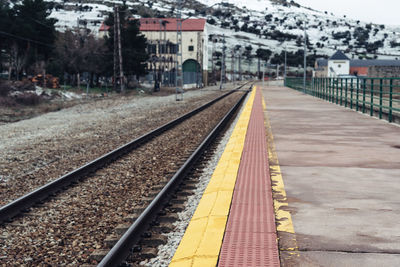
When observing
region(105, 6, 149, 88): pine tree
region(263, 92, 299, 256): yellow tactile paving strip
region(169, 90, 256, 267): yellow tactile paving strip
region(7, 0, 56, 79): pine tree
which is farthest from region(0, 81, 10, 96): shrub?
region(105, 6, 149, 88): pine tree

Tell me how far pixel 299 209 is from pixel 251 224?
3.03 feet

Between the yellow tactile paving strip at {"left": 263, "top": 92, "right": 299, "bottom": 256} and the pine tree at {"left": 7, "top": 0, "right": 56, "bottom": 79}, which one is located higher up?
the pine tree at {"left": 7, "top": 0, "right": 56, "bottom": 79}

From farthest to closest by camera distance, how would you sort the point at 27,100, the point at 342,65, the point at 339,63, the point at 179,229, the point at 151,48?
the point at 342,65 < the point at 339,63 < the point at 151,48 < the point at 27,100 < the point at 179,229

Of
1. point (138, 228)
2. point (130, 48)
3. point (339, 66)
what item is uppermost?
point (339, 66)

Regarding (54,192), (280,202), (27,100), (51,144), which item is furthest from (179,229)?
(27,100)

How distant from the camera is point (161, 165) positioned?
1029 cm

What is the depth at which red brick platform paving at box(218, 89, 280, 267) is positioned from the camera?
13.8ft

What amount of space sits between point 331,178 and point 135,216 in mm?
3062

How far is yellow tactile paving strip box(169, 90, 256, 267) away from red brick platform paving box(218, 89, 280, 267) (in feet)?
0.26

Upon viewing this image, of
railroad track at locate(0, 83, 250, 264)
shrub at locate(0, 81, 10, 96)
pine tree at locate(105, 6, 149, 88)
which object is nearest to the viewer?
railroad track at locate(0, 83, 250, 264)

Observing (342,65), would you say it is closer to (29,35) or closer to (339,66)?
(339,66)

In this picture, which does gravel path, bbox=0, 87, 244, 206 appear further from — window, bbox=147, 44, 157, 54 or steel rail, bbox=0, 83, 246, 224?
window, bbox=147, 44, 157, 54

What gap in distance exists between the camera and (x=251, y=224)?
16.6 ft

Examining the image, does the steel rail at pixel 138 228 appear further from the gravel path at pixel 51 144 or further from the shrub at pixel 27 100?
the shrub at pixel 27 100
